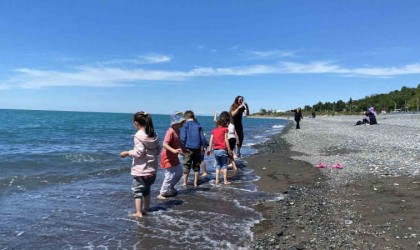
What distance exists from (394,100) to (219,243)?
559ft

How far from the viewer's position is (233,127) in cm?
1323

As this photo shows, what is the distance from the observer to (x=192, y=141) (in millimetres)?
11133

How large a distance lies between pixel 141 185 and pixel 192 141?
374cm

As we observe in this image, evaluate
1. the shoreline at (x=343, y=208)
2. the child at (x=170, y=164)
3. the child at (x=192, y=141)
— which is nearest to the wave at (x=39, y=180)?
the child at (x=192, y=141)

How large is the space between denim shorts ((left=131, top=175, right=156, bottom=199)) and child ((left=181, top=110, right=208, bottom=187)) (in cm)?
328

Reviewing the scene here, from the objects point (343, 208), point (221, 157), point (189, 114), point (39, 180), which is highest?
point (189, 114)

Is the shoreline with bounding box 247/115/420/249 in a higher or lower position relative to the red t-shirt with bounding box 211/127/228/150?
lower

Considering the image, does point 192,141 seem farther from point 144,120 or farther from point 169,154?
point 144,120

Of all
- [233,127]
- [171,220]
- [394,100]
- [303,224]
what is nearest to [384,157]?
[233,127]

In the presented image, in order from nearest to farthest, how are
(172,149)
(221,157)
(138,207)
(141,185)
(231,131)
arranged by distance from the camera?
(138,207) < (141,185) < (172,149) < (221,157) < (231,131)

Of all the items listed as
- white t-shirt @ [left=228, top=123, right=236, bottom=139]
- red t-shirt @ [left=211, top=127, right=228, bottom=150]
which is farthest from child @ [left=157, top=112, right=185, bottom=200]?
white t-shirt @ [left=228, top=123, right=236, bottom=139]

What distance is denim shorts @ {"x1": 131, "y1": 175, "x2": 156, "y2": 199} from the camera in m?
7.50

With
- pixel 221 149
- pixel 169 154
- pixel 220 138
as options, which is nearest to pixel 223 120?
pixel 220 138

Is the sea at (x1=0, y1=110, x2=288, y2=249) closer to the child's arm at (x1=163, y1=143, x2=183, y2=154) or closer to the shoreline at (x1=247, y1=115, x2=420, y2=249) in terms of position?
the shoreline at (x1=247, y1=115, x2=420, y2=249)
